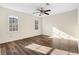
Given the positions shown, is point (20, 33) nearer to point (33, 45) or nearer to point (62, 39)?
point (33, 45)

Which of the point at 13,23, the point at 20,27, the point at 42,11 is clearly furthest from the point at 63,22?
the point at 13,23

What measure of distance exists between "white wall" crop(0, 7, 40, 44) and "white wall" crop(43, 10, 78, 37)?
211 millimetres

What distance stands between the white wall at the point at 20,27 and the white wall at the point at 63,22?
0.69ft

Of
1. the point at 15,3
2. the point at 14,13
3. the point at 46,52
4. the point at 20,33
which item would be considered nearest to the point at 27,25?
the point at 20,33

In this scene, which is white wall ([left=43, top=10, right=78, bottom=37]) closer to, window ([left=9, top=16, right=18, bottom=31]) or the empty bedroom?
the empty bedroom

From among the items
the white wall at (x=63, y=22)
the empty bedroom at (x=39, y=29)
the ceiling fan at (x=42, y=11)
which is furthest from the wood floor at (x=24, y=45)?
the ceiling fan at (x=42, y=11)

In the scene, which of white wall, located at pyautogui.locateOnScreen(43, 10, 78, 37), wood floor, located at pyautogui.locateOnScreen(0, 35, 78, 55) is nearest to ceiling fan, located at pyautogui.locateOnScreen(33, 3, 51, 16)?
white wall, located at pyautogui.locateOnScreen(43, 10, 78, 37)

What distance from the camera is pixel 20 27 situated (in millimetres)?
1890

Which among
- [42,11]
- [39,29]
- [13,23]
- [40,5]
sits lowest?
[39,29]

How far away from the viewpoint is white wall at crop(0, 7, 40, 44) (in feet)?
5.81

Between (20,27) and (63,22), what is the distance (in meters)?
0.81

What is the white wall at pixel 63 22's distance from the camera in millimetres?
1793

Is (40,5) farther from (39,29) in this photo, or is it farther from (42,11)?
(39,29)
